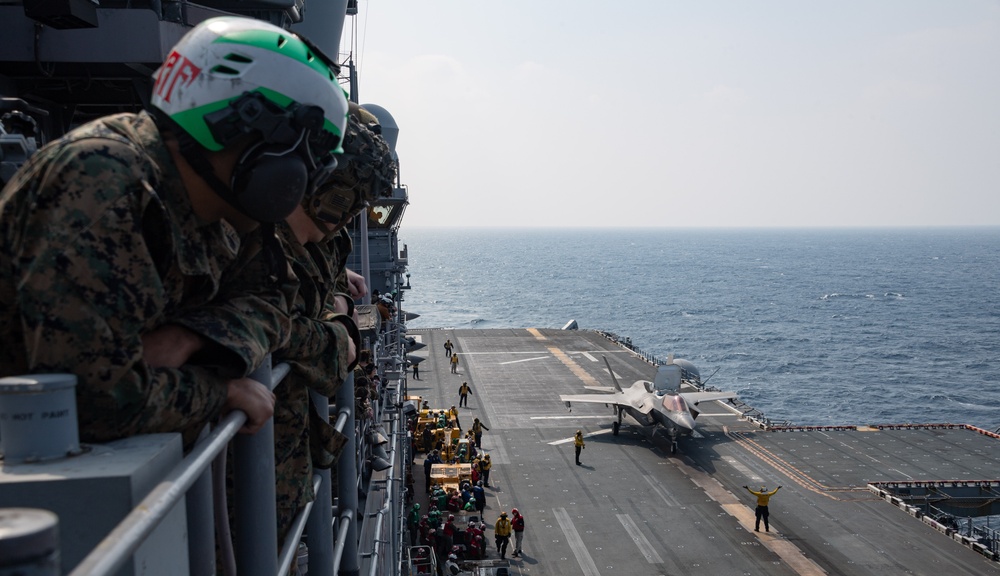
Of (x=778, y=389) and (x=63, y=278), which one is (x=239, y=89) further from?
(x=778, y=389)

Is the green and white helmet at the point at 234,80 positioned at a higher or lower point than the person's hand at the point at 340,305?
higher

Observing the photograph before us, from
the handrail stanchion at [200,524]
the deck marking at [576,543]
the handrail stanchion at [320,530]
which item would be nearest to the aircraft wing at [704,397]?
the deck marking at [576,543]

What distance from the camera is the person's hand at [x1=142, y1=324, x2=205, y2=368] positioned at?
7.88 ft

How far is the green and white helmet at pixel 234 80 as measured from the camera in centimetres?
258

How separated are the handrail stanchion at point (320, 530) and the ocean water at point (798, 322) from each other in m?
49.1

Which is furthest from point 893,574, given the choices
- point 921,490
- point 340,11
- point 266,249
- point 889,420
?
point 889,420

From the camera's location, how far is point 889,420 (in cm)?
4872

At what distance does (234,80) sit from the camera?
262cm

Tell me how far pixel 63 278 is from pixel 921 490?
3204 cm

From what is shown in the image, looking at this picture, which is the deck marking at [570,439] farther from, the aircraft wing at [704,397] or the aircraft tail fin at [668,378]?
the aircraft wing at [704,397]

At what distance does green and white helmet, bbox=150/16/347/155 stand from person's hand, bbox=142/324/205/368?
2.01 ft

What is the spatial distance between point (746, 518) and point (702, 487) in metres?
3.00

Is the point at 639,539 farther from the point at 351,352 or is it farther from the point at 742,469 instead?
the point at 351,352

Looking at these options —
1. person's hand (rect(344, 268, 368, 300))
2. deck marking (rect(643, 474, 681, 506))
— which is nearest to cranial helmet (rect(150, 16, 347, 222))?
person's hand (rect(344, 268, 368, 300))
